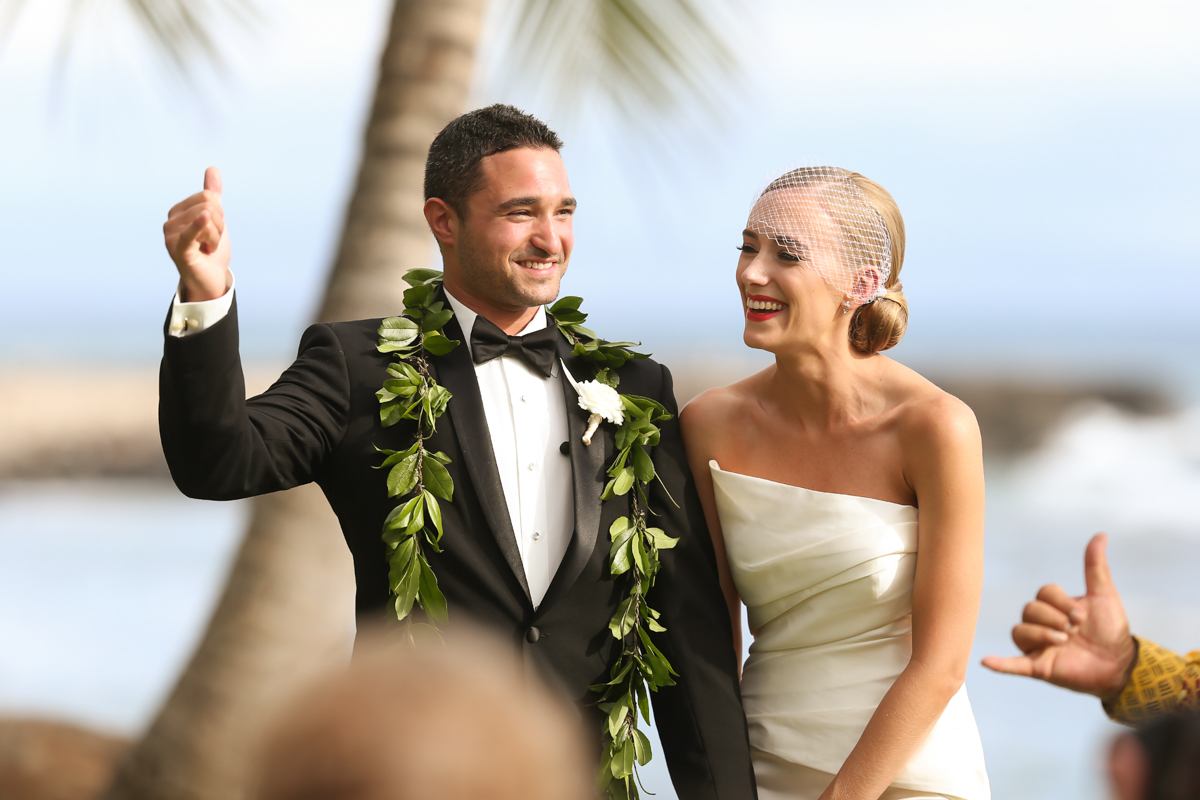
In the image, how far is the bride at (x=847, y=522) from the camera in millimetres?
3162

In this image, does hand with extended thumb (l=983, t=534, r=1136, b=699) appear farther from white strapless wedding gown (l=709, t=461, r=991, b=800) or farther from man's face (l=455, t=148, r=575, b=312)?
man's face (l=455, t=148, r=575, b=312)

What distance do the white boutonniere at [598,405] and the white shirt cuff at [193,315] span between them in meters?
1.06

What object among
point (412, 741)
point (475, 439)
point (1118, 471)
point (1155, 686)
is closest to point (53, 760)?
point (475, 439)

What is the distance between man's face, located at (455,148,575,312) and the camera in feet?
10.9

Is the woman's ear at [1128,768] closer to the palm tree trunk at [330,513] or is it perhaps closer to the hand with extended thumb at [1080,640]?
the hand with extended thumb at [1080,640]

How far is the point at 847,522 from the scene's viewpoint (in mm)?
3361

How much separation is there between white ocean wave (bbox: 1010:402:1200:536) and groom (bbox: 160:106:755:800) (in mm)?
24787

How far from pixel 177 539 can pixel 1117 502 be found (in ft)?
73.3

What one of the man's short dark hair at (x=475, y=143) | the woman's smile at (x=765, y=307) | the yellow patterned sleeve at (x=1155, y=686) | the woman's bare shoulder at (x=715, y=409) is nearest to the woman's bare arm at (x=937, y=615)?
the yellow patterned sleeve at (x=1155, y=686)

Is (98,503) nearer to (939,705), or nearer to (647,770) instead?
(647,770)

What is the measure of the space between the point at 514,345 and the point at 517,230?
0.33m

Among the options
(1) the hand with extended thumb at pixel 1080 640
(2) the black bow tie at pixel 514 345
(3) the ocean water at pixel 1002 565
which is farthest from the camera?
(3) the ocean water at pixel 1002 565

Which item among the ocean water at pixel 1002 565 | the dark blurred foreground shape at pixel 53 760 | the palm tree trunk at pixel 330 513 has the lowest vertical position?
the ocean water at pixel 1002 565

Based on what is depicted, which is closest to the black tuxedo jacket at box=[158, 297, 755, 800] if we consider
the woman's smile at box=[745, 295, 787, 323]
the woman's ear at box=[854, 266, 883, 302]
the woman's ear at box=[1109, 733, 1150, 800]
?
the woman's smile at box=[745, 295, 787, 323]
